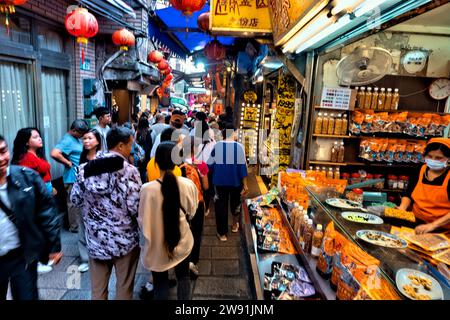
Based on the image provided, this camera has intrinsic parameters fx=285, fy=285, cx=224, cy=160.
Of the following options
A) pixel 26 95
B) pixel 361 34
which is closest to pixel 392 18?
pixel 361 34

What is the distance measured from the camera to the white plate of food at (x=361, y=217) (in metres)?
2.86

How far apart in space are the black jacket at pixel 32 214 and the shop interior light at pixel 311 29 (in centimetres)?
317

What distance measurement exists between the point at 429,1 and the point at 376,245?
6.94 ft

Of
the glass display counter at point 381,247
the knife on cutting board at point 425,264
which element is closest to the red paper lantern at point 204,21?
the glass display counter at point 381,247

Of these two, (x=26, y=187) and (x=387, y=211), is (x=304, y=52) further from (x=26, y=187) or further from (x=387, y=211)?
(x=26, y=187)

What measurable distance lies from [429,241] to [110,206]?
Result: 9.31 feet

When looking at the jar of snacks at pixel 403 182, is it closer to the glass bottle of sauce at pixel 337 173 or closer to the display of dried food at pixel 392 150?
the display of dried food at pixel 392 150

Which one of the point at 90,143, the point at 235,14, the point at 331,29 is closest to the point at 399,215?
the point at 331,29

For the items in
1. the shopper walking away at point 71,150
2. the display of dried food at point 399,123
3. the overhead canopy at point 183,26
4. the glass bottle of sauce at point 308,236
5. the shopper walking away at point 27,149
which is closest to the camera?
the glass bottle of sauce at point 308,236

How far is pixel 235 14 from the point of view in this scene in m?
4.37

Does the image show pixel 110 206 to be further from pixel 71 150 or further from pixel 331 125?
pixel 331 125

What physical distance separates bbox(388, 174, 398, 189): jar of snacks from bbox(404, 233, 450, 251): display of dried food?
3.64 m

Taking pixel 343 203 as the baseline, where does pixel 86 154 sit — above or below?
above

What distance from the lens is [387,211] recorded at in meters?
3.05
